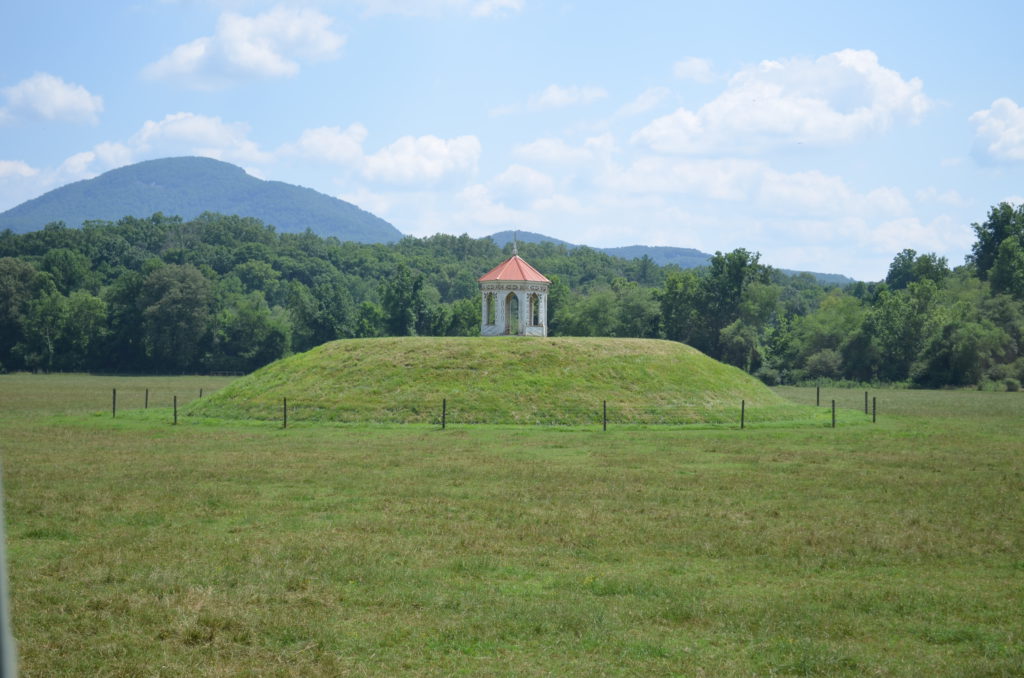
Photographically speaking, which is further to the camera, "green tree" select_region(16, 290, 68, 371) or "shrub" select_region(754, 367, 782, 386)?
"green tree" select_region(16, 290, 68, 371)

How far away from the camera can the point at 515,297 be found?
207 ft

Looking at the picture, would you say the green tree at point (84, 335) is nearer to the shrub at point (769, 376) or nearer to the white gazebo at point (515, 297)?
the white gazebo at point (515, 297)

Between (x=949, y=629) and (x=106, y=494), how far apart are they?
21116 mm

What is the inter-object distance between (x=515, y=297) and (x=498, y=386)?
13432 millimetres

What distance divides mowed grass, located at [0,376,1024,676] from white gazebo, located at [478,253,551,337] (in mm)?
28218

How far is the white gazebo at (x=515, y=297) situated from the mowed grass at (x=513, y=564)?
2822 centimetres

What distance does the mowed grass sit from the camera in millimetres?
12758

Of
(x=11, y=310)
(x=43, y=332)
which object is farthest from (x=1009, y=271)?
(x=11, y=310)

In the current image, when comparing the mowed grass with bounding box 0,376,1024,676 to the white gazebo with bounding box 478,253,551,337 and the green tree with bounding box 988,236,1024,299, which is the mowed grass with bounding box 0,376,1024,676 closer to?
the white gazebo with bounding box 478,253,551,337

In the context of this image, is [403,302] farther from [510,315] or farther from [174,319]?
[510,315]

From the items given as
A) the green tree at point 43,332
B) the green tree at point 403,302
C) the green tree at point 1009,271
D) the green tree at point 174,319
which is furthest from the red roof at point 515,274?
the green tree at point 43,332

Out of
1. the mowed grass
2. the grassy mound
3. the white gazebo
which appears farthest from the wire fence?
the white gazebo

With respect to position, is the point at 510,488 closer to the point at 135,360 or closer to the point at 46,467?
the point at 46,467

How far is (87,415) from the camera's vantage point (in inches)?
2034
